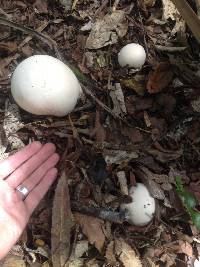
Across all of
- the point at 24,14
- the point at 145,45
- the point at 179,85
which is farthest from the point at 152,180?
the point at 24,14

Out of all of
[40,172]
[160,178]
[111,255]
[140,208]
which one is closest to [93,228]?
[111,255]

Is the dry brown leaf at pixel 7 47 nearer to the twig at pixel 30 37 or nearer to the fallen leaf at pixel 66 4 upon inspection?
the twig at pixel 30 37

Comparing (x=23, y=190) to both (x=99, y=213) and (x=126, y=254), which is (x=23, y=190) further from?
(x=126, y=254)

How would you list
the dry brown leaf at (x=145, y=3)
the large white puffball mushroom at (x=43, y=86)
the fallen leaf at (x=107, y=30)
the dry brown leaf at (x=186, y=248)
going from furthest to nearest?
the dry brown leaf at (x=145, y=3), the fallen leaf at (x=107, y=30), the dry brown leaf at (x=186, y=248), the large white puffball mushroom at (x=43, y=86)

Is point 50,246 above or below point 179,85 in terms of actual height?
below

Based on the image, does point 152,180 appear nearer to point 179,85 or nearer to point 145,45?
point 179,85

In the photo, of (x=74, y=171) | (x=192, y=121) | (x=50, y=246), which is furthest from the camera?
A: (x=192, y=121)

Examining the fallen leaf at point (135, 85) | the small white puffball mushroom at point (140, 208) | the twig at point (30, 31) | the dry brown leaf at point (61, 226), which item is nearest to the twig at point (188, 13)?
the fallen leaf at point (135, 85)
